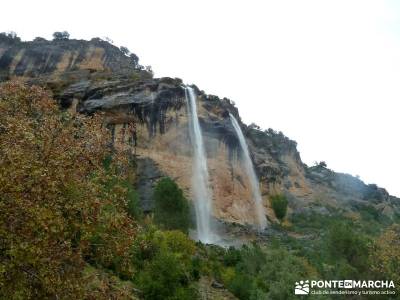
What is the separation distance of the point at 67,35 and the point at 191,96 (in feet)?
159

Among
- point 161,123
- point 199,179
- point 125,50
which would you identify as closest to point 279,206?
point 199,179

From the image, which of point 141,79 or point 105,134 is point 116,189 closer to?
point 105,134

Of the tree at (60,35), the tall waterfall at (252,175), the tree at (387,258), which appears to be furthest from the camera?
the tree at (60,35)

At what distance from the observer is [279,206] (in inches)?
2650

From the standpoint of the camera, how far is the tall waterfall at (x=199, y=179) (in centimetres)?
5172

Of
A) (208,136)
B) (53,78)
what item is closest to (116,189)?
(208,136)

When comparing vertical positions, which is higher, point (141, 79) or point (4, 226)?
point (141, 79)

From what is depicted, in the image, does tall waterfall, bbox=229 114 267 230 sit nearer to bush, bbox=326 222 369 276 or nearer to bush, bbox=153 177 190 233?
bush, bbox=153 177 190 233

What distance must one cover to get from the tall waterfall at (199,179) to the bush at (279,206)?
48.7 feet

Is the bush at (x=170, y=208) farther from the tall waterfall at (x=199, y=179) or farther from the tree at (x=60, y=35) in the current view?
the tree at (x=60, y=35)

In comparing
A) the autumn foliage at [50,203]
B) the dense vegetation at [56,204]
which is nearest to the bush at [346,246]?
the dense vegetation at [56,204]

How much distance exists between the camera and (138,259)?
24.2 meters

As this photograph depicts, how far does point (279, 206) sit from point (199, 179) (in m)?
16.2

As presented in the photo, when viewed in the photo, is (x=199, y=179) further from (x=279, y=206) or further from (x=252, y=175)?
(x=279, y=206)
